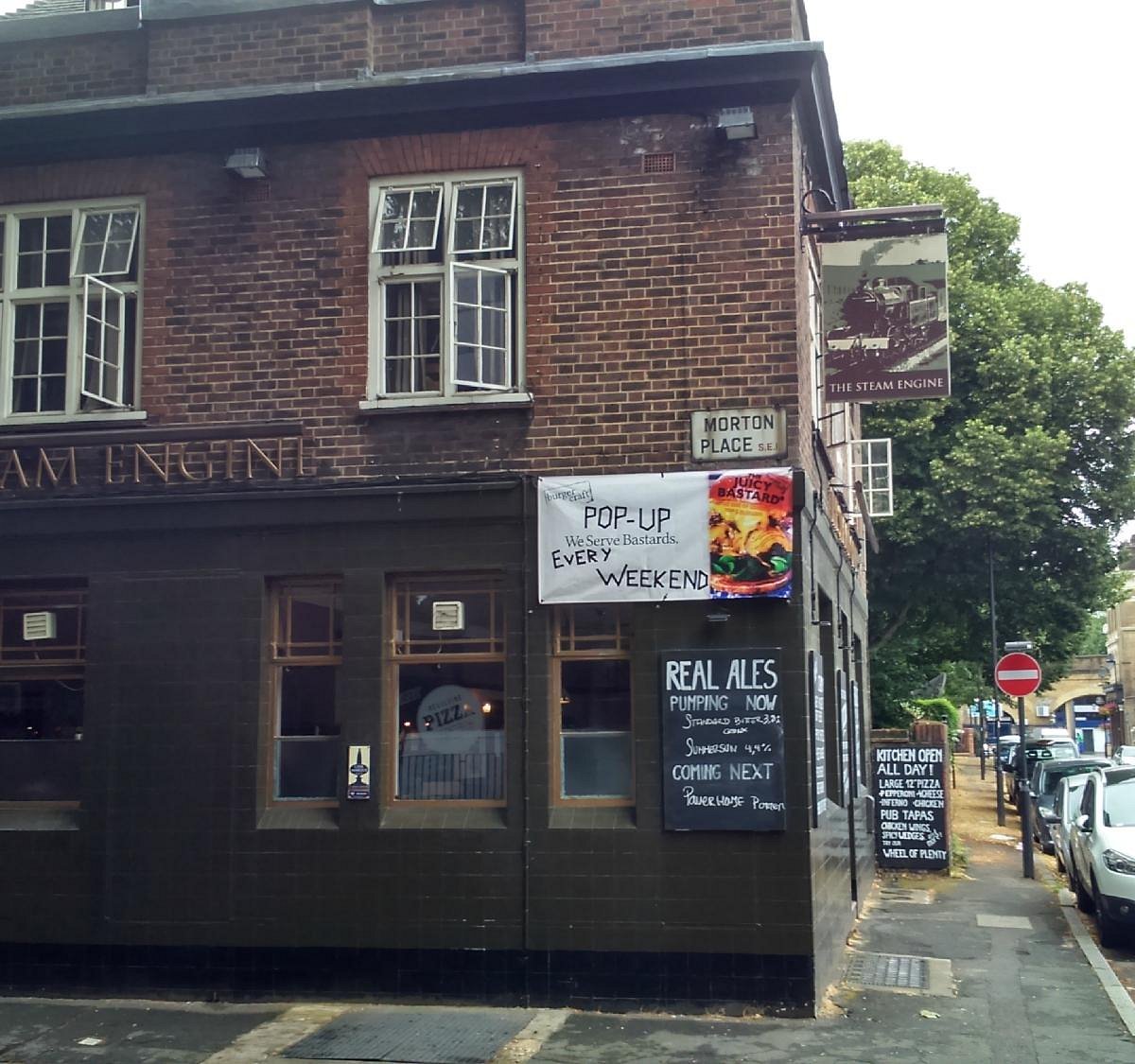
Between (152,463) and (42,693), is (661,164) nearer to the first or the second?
(152,463)

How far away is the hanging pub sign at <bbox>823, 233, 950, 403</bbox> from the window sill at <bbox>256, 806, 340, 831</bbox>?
4.99 metres

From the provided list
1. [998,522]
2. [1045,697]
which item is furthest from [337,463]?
[1045,697]

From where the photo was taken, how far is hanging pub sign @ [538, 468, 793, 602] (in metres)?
9.29

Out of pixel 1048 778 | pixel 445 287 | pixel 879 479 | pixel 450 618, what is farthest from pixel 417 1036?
pixel 1048 778

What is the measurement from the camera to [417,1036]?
335 inches

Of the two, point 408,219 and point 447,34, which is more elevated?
point 447,34

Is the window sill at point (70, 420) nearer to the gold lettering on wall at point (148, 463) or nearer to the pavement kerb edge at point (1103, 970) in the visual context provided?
the gold lettering on wall at point (148, 463)

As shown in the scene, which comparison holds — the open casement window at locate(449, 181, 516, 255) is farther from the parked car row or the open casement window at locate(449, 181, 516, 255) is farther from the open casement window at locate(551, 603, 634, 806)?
the parked car row

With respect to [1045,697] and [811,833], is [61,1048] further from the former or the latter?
[1045,697]

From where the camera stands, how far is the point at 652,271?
387 inches

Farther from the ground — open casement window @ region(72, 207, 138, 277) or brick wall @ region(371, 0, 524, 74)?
brick wall @ region(371, 0, 524, 74)

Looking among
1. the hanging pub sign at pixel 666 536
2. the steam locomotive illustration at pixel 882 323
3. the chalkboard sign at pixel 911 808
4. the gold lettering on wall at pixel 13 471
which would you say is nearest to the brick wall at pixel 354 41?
the steam locomotive illustration at pixel 882 323

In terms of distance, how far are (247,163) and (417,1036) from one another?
648 cm

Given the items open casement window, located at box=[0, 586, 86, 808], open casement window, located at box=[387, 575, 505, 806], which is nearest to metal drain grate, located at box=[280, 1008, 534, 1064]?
open casement window, located at box=[387, 575, 505, 806]
